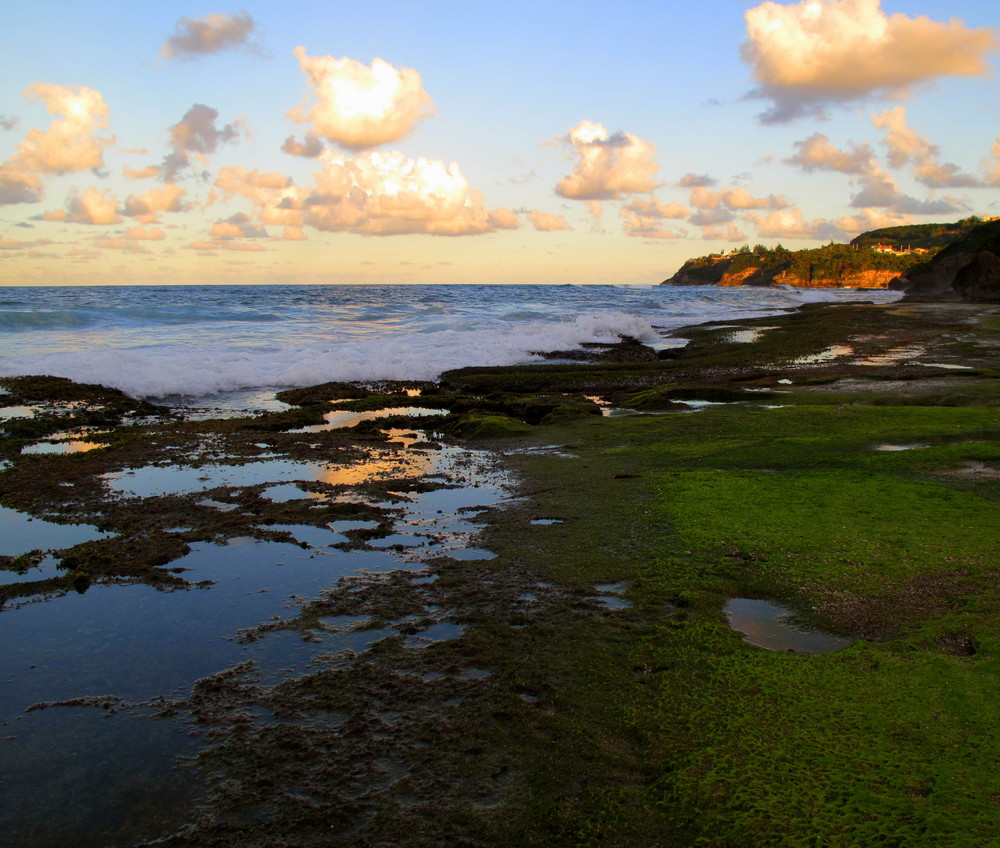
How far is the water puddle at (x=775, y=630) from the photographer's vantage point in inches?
174

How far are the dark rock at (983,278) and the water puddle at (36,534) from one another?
6187 cm

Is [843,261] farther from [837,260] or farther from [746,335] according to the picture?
[746,335]

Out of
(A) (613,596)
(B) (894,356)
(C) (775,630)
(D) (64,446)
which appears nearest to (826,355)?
(B) (894,356)

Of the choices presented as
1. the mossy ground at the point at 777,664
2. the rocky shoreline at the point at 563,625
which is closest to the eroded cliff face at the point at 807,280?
the rocky shoreline at the point at 563,625

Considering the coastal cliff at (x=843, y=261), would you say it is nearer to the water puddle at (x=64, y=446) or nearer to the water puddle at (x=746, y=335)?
the water puddle at (x=746, y=335)

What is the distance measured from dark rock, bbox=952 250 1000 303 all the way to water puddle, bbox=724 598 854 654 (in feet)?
196

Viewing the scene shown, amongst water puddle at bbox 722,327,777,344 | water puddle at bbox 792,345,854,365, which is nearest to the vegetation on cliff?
water puddle at bbox 722,327,777,344

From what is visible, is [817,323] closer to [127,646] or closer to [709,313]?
[709,313]

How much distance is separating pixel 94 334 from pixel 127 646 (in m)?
27.7

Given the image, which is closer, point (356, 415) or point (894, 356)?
point (356, 415)

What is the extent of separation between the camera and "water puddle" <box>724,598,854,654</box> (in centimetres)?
441

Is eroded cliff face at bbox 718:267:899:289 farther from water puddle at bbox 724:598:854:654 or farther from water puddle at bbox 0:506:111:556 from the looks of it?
water puddle at bbox 0:506:111:556

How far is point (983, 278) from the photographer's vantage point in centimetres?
5512

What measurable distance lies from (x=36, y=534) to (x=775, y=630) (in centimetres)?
670
